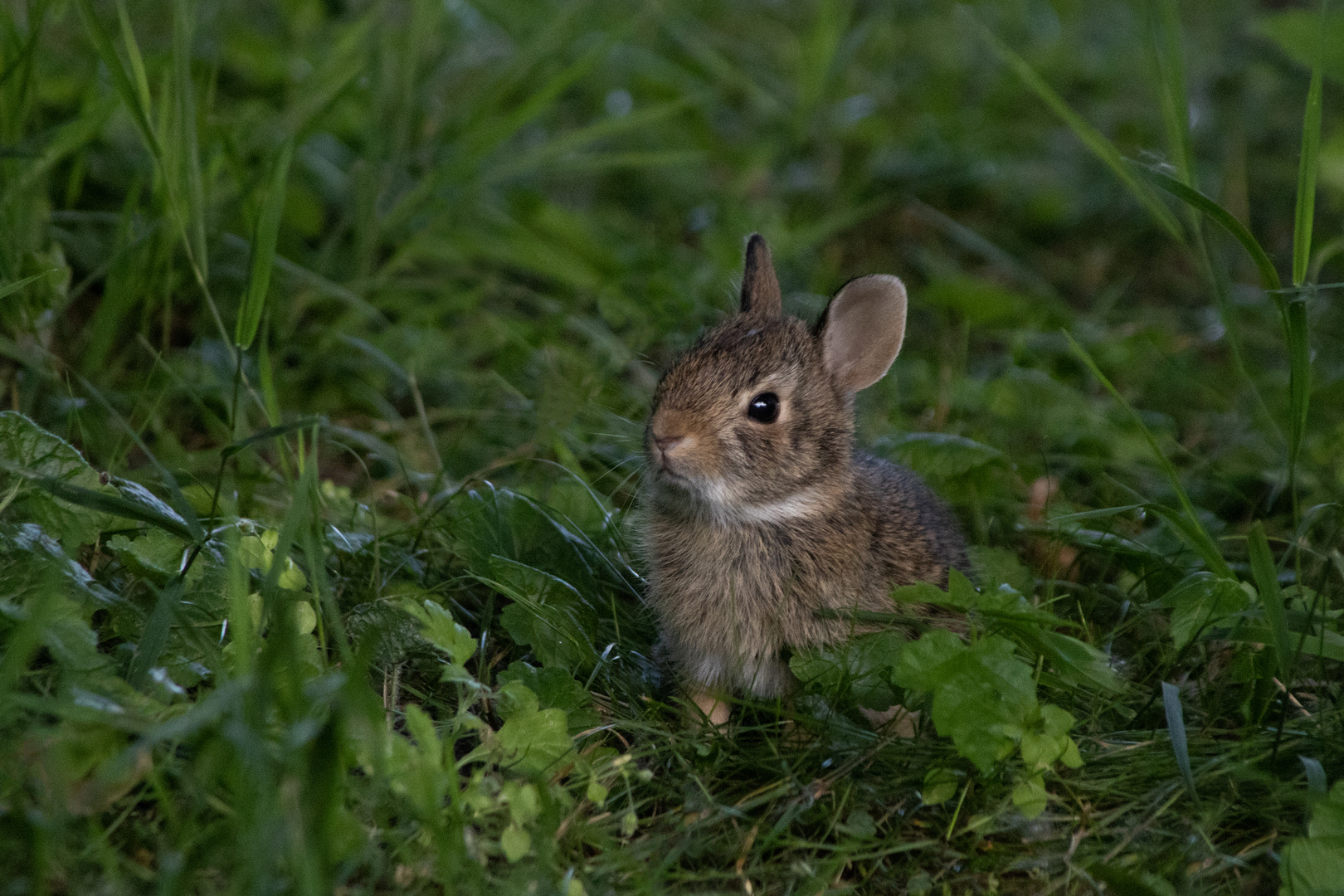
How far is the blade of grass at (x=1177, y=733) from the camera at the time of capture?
2615mm

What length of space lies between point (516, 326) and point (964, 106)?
14.1ft

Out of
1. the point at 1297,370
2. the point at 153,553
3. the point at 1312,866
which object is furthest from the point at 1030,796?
the point at 153,553

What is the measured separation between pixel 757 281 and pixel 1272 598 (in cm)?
179

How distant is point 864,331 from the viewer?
3695mm

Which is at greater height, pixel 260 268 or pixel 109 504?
pixel 260 268

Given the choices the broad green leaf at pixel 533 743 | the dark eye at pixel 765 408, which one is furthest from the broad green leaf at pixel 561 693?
the dark eye at pixel 765 408

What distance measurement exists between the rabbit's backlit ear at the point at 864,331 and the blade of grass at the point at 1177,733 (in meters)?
1.30

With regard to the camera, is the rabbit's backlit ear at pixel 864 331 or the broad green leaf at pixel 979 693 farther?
the rabbit's backlit ear at pixel 864 331

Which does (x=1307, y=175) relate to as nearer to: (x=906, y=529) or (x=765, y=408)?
(x=906, y=529)

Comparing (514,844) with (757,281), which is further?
(757,281)

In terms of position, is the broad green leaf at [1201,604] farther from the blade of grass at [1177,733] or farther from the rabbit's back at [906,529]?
the rabbit's back at [906,529]

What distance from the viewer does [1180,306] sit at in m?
6.32

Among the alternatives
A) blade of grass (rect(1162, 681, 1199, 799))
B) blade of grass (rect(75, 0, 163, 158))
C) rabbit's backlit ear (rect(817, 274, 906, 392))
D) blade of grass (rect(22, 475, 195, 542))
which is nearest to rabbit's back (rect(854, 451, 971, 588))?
rabbit's backlit ear (rect(817, 274, 906, 392))

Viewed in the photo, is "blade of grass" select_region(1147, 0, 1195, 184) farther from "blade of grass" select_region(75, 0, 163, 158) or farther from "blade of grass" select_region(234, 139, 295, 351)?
"blade of grass" select_region(75, 0, 163, 158)
